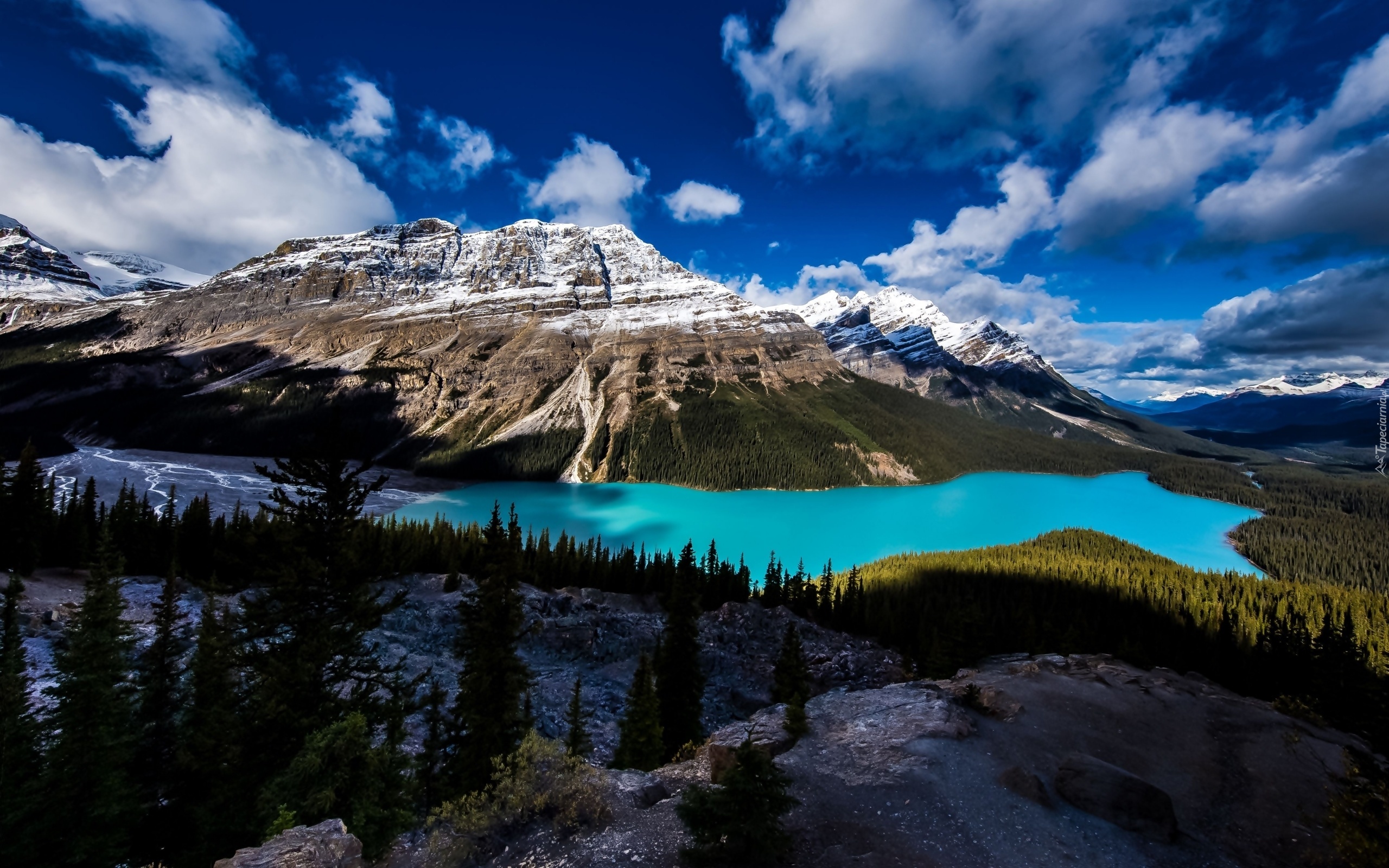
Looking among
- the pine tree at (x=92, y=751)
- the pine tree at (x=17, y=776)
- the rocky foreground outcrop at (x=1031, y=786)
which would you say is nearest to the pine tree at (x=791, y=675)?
the rocky foreground outcrop at (x=1031, y=786)

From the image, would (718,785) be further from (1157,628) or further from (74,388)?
(74,388)

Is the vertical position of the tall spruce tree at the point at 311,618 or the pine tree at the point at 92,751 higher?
the tall spruce tree at the point at 311,618

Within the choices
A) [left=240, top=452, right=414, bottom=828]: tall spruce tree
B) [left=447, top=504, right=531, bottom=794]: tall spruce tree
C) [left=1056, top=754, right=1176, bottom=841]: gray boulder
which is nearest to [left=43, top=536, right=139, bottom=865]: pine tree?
[left=240, top=452, right=414, bottom=828]: tall spruce tree

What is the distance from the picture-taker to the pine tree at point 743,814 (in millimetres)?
10016

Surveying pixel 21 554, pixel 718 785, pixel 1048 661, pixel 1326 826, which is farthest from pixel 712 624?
pixel 21 554

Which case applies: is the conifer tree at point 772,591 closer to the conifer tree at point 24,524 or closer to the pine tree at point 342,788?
the pine tree at point 342,788

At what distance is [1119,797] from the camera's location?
13914 millimetres

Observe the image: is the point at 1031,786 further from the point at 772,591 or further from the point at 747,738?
the point at 772,591

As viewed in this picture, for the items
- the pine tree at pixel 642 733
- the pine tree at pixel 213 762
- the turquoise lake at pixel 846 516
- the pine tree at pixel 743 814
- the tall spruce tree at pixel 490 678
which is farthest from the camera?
the turquoise lake at pixel 846 516

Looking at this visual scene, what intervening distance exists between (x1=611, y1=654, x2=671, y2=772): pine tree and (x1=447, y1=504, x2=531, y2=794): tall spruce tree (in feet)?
15.6

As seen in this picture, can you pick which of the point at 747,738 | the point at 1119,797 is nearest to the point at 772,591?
the point at 1119,797

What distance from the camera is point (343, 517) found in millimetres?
13227

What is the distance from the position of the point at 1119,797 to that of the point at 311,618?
21.0 m

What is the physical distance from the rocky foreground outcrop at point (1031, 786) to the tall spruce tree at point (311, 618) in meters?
4.08
